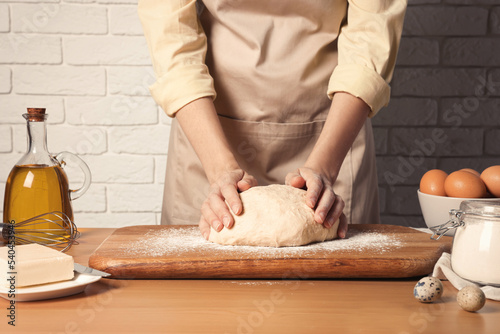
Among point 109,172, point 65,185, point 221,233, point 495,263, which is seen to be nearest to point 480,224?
point 495,263

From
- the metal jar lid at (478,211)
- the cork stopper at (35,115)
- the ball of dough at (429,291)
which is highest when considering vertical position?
the cork stopper at (35,115)

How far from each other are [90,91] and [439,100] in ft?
4.24

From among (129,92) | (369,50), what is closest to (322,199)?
(369,50)

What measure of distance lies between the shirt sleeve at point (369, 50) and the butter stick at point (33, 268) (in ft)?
2.45

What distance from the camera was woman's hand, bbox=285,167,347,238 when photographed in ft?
3.23

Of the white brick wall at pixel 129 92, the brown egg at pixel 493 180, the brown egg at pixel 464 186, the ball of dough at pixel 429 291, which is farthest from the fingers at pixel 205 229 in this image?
the white brick wall at pixel 129 92

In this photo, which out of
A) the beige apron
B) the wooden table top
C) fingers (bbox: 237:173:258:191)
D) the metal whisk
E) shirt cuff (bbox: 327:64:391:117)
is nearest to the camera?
the wooden table top

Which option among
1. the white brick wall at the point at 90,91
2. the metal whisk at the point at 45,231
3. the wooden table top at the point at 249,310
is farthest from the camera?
the white brick wall at the point at 90,91

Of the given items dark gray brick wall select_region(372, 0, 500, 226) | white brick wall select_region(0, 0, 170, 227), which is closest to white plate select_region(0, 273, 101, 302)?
white brick wall select_region(0, 0, 170, 227)

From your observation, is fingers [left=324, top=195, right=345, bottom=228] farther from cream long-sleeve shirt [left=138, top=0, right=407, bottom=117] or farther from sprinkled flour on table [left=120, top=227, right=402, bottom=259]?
cream long-sleeve shirt [left=138, top=0, right=407, bottom=117]

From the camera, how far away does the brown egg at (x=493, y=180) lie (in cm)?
114

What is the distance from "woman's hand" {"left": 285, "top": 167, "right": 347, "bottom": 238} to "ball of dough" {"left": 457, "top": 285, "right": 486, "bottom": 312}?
1.17 feet

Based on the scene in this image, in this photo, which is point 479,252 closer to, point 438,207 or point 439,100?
point 438,207

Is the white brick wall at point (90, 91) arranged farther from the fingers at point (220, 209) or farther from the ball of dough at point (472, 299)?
the ball of dough at point (472, 299)
